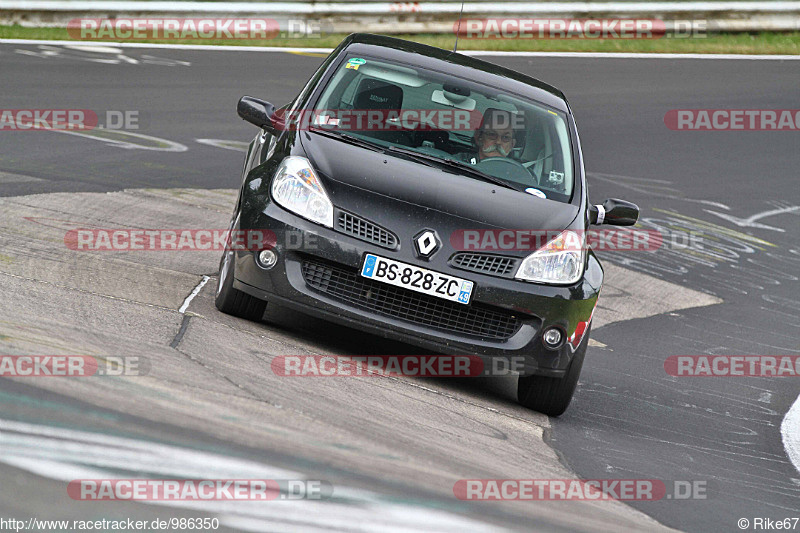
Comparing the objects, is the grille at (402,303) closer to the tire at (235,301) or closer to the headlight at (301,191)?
the headlight at (301,191)

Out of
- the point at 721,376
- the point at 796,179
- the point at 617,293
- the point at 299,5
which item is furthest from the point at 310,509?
the point at 299,5

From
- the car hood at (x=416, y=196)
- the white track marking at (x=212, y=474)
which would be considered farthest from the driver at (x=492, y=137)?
the white track marking at (x=212, y=474)

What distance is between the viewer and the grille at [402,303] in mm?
5766

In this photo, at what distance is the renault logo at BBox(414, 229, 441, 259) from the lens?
5.68 metres

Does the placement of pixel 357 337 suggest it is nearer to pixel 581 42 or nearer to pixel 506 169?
pixel 506 169

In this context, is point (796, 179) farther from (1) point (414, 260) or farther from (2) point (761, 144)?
(1) point (414, 260)

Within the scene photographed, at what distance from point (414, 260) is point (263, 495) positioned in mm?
2352

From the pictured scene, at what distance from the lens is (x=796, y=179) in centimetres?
1459

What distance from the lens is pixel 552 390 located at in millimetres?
6156

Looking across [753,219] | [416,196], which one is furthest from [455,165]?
[753,219]

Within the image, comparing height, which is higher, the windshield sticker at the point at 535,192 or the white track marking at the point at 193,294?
the windshield sticker at the point at 535,192

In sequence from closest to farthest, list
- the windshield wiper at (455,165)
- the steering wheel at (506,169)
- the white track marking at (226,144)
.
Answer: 1. the windshield wiper at (455,165)
2. the steering wheel at (506,169)
3. the white track marking at (226,144)

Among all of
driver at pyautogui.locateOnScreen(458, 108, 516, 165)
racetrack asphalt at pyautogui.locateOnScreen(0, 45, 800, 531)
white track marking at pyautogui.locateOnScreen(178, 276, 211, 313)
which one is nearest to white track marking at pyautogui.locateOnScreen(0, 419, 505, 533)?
racetrack asphalt at pyautogui.locateOnScreen(0, 45, 800, 531)

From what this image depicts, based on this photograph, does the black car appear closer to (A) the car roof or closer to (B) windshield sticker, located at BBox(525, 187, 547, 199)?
(B) windshield sticker, located at BBox(525, 187, 547, 199)
